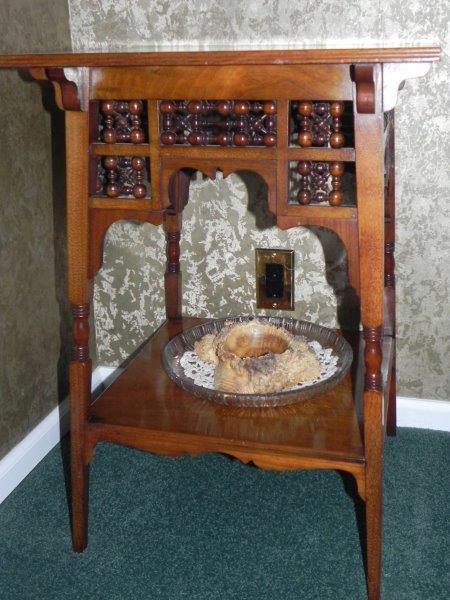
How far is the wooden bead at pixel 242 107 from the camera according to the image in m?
1.19

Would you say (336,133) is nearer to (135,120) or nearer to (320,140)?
(320,140)

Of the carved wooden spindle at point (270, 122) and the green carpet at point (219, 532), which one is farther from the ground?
the carved wooden spindle at point (270, 122)

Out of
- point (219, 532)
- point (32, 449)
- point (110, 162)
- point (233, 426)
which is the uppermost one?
point (110, 162)

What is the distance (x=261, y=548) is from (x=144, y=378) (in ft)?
1.41

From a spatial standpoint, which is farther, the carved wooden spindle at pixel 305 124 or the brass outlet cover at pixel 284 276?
the brass outlet cover at pixel 284 276

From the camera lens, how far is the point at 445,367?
1820 mm

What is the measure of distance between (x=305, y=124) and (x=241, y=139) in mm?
109

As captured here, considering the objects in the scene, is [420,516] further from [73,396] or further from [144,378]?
[73,396]

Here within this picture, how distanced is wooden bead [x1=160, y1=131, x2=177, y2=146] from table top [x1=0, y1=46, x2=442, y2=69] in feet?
0.39

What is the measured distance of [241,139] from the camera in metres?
1.20

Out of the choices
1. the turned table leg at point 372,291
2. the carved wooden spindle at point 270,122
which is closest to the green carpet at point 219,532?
the turned table leg at point 372,291

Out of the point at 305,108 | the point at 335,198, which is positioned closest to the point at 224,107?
the point at 305,108

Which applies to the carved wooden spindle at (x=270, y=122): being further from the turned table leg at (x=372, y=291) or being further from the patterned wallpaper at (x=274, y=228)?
the patterned wallpaper at (x=274, y=228)

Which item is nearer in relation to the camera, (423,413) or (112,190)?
(112,190)
